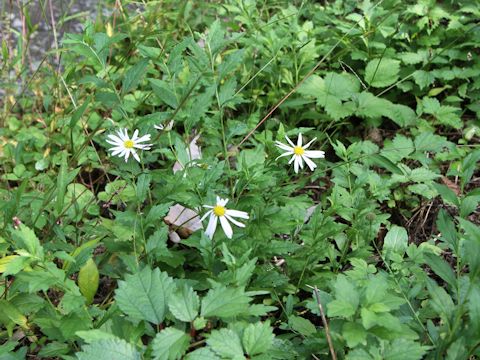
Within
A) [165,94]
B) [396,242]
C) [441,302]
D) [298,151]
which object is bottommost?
[396,242]

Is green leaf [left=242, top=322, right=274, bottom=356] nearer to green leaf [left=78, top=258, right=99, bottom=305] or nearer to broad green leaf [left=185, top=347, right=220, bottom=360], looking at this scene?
broad green leaf [left=185, top=347, right=220, bottom=360]

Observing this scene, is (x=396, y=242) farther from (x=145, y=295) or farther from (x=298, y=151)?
(x=145, y=295)

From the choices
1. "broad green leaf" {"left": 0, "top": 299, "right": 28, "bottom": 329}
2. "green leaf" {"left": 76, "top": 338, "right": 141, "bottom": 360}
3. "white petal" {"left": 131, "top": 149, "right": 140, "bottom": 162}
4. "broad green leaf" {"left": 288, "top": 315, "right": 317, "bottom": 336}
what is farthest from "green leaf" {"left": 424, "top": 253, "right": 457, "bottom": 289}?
"broad green leaf" {"left": 0, "top": 299, "right": 28, "bottom": 329}

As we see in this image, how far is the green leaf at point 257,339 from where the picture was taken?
114cm

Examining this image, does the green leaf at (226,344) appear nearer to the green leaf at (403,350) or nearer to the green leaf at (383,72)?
the green leaf at (403,350)

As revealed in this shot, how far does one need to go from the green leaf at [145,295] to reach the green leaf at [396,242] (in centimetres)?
72

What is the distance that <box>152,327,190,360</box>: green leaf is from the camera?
1095mm

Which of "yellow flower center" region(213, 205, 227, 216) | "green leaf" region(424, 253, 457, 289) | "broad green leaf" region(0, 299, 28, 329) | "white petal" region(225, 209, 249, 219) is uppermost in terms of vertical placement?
"yellow flower center" region(213, 205, 227, 216)

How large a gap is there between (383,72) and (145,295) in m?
1.52

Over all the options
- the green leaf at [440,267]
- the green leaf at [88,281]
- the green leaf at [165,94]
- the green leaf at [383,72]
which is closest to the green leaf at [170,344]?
the green leaf at [88,281]

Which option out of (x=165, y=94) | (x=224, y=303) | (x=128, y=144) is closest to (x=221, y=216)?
(x=224, y=303)

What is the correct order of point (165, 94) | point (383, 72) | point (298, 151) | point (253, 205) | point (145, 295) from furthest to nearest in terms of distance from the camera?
1. point (383, 72)
2. point (165, 94)
3. point (298, 151)
4. point (253, 205)
5. point (145, 295)

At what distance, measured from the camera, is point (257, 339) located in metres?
1.14

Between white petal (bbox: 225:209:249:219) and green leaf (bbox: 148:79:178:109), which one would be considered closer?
white petal (bbox: 225:209:249:219)
